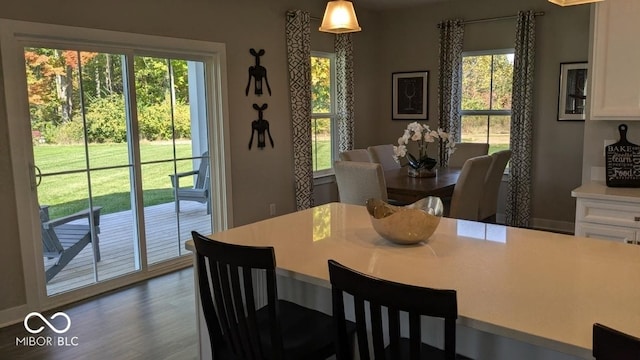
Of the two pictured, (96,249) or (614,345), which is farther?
(96,249)

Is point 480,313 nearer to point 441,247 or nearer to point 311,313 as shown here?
point 441,247

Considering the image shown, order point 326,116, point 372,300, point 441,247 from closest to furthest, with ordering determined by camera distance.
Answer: point 372,300 → point 441,247 → point 326,116

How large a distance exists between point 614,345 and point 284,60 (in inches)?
183

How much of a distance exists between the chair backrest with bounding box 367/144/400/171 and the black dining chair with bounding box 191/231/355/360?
360 cm

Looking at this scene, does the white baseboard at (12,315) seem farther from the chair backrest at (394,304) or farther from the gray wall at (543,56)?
the gray wall at (543,56)

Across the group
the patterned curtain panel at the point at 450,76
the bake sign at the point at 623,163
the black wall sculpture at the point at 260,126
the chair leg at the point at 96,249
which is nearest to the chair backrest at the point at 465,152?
the patterned curtain panel at the point at 450,76

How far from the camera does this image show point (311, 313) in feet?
6.45

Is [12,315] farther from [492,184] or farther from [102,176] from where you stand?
[492,184]

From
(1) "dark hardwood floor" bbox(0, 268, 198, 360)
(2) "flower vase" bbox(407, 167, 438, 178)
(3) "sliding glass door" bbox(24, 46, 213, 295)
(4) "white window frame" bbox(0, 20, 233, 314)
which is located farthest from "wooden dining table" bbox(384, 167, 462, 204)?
(4) "white window frame" bbox(0, 20, 233, 314)

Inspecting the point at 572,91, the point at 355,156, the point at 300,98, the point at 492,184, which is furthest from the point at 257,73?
the point at 572,91

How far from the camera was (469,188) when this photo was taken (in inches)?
168

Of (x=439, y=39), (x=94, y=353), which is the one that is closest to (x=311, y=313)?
(x=94, y=353)

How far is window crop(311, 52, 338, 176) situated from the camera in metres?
5.93

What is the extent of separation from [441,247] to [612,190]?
6.56ft
